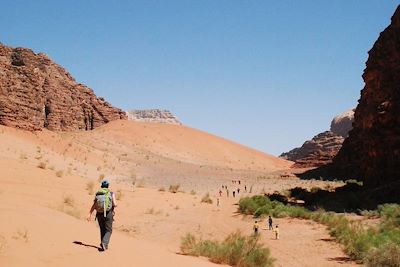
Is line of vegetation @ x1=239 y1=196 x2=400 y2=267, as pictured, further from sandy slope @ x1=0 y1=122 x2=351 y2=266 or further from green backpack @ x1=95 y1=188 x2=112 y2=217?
green backpack @ x1=95 y1=188 x2=112 y2=217

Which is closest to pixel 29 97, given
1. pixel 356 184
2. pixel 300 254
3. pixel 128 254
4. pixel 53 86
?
pixel 53 86

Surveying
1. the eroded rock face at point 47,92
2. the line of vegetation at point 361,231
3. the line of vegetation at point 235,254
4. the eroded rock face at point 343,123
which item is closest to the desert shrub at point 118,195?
the line of vegetation at point 361,231

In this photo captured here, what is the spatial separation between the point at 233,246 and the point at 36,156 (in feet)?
93.2

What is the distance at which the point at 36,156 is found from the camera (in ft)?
117

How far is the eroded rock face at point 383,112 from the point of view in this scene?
2934 centimetres

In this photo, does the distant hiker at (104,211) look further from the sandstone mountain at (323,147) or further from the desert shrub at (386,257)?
the sandstone mountain at (323,147)

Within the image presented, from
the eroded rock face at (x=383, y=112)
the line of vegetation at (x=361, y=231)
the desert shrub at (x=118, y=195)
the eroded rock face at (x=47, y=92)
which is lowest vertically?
the line of vegetation at (x=361, y=231)

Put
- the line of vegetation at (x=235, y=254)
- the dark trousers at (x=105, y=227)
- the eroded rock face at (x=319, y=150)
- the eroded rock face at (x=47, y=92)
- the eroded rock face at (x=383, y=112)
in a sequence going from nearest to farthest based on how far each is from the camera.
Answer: the dark trousers at (x=105, y=227) → the line of vegetation at (x=235, y=254) → the eroded rock face at (x=383, y=112) → the eroded rock face at (x=47, y=92) → the eroded rock face at (x=319, y=150)

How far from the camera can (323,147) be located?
9731 cm

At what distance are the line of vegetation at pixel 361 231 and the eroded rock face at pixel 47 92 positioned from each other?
39.7 metres

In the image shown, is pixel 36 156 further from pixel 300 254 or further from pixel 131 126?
pixel 131 126

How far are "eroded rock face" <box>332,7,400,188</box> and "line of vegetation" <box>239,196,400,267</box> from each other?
23.9 feet

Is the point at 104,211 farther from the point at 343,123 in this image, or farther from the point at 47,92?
the point at 343,123

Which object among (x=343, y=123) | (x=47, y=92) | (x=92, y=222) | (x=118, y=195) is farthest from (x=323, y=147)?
(x=92, y=222)
